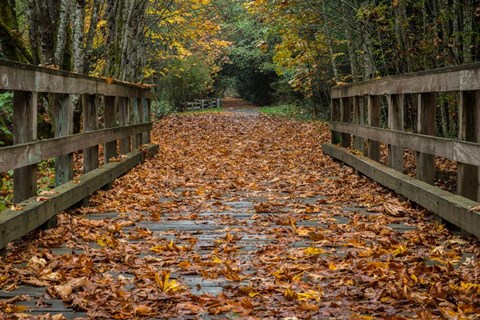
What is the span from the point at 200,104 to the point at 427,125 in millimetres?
44825

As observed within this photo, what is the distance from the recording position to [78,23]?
11.4m

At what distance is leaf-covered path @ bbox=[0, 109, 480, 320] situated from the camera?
3738 mm

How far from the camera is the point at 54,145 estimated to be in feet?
19.7

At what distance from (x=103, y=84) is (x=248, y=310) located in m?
5.40

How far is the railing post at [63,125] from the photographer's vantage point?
6596 mm

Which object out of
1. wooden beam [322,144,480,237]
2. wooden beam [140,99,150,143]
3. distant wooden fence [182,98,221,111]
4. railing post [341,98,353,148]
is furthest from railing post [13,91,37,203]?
distant wooden fence [182,98,221,111]

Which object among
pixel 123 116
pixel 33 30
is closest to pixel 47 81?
pixel 123 116

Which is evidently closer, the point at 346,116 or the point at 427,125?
the point at 427,125

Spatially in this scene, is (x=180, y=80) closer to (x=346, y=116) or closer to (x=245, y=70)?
(x=245, y=70)

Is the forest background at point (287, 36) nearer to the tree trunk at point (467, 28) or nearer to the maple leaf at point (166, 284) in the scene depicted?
the tree trunk at point (467, 28)

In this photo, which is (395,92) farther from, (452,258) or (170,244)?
(170,244)

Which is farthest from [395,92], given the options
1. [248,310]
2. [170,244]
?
[248,310]

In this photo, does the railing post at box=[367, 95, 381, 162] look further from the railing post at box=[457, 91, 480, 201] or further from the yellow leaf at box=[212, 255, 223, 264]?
the yellow leaf at box=[212, 255, 223, 264]

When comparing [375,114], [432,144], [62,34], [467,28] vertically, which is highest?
[62,34]
